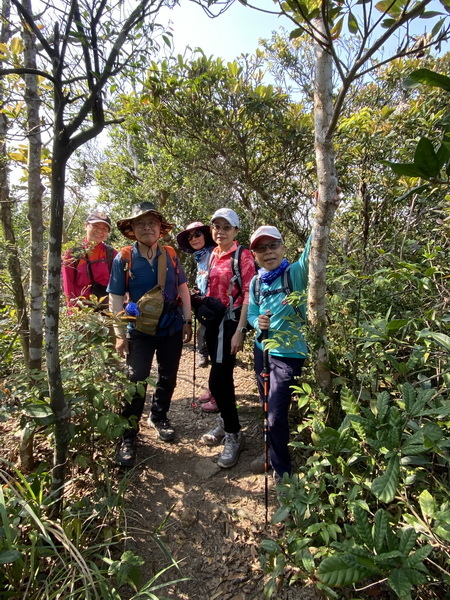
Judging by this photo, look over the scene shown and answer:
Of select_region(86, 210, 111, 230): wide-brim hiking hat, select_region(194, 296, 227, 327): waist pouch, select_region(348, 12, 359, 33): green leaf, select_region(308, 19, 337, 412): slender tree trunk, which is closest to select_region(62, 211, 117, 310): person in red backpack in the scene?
select_region(86, 210, 111, 230): wide-brim hiking hat

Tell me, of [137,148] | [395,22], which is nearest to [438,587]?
[395,22]

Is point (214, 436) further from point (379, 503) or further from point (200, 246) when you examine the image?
point (200, 246)

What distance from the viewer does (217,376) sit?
2955mm

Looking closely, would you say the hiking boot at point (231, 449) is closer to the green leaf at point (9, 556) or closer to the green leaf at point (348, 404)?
the green leaf at point (348, 404)

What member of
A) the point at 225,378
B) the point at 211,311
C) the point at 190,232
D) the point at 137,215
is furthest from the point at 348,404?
the point at 190,232

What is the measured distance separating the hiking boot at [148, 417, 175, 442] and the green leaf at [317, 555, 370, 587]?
2.15m

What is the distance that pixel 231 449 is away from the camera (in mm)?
2947

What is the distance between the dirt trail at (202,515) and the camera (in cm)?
207

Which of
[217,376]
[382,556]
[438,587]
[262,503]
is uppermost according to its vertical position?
[217,376]

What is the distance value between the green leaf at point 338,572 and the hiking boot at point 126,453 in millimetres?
1907

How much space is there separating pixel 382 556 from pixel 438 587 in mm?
733

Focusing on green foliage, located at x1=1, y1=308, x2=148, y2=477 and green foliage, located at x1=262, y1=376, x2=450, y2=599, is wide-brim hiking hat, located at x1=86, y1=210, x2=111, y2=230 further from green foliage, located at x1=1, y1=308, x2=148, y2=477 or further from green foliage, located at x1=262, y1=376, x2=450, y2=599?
green foliage, located at x1=262, y1=376, x2=450, y2=599

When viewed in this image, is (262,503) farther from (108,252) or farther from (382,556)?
(108,252)

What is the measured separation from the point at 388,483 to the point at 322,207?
154 cm
